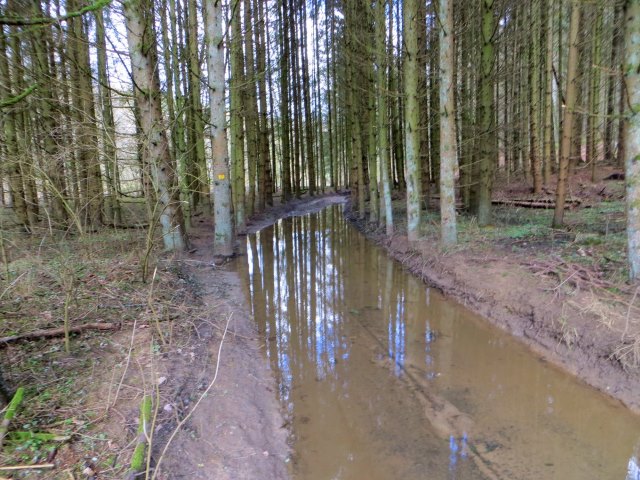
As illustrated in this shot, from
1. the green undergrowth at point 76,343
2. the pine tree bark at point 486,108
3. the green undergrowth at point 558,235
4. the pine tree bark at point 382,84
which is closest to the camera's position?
the green undergrowth at point 76,343

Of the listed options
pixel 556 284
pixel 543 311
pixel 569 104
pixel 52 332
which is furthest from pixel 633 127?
pixel 52 332

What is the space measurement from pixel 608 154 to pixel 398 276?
15308 millimetres

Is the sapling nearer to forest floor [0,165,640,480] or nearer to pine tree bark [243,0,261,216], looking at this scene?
forest floor [0,165,640,480]

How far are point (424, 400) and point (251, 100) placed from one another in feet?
54.5

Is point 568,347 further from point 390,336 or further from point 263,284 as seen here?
point 263,284

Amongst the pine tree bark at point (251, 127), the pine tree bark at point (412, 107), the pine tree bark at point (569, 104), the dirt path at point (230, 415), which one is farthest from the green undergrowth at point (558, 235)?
the pine tree bark at point (251, 127)

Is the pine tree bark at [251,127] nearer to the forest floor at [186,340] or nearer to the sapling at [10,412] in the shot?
the forest floor at [186,340]

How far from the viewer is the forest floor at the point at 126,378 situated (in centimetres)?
277

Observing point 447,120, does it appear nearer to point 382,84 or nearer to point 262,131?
point 382,84

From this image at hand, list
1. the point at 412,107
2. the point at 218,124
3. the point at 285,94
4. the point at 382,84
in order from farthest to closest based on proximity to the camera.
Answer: the point at 285,94, the point at 382,84, the point at 412,107, the point at 218,124

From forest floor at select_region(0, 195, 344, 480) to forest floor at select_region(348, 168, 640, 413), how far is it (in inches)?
133

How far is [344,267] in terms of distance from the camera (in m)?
9.41

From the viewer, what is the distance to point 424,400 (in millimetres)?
4055

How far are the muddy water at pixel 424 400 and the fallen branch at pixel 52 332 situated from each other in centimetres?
185
